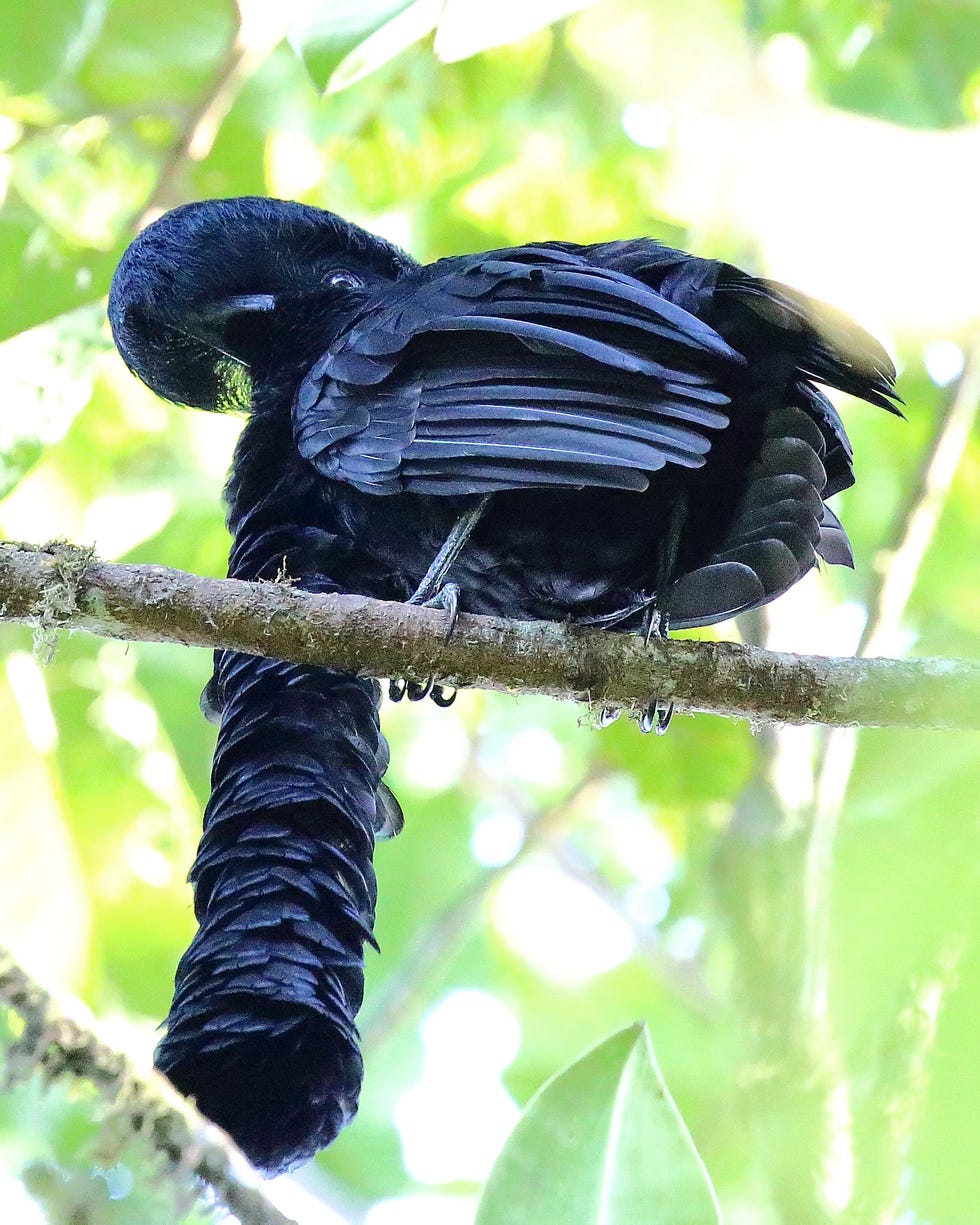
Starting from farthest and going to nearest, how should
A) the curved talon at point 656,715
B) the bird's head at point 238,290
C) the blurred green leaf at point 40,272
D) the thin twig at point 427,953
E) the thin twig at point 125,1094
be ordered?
the thin twig at point 427,953
the blurred green leaf at point 40,272
the bird's head at point 238,290
the curved talon at point 656,715
the thin twig at point 125,1094

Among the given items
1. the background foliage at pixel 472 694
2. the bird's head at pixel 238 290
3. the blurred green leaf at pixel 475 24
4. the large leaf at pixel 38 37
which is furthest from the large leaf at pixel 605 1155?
the large leaf at pixel 38 37

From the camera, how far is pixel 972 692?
7.43ft

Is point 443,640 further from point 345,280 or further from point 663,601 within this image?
point 345,280

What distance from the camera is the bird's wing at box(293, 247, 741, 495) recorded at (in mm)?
2463

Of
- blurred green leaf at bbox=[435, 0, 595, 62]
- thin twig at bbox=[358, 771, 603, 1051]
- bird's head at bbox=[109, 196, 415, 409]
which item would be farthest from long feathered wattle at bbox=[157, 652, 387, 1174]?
thin twig at bbox=[358, 771, 603, 1051]

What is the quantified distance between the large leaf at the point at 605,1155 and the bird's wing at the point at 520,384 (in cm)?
95

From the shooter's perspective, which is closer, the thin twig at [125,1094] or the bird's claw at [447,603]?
the thin twig at [125,1094]

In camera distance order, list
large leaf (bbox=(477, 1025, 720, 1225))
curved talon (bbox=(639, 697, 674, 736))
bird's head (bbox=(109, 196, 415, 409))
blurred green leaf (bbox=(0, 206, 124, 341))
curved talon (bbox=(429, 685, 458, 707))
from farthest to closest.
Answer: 1. blurred green leaf (bbox=(0, 206, 124, 341))
2. bird's head (bbox=(109, 196, 415, 409))
3. curved talon (bbox=(429, 685, 458, 707))
4. curved talon (bbox=(639, 697, 674, 736))
5. large leaf (bbox=(477, 1025, 720, 1225))

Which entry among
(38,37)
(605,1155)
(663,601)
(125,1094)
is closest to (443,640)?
(663,601)

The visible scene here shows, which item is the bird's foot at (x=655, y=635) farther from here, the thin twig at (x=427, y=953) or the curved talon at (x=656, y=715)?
the thin twig at (x=427, y=953)

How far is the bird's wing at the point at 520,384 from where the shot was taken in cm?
246

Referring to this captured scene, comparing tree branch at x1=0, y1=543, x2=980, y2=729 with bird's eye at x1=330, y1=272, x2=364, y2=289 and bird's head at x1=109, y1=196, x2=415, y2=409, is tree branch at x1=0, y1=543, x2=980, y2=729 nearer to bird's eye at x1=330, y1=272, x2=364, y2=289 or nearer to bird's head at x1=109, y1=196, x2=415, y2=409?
bird's head at x1=109, y1=196, x2=415, y2=409

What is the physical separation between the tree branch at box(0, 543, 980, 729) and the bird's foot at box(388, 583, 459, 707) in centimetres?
2

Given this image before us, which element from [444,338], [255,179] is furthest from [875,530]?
[444,338]
